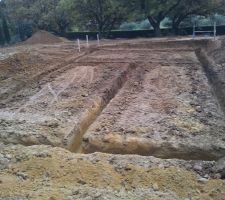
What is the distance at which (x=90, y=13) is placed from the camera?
2495 centimetres

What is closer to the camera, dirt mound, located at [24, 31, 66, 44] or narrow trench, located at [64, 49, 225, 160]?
narrow trench, located at [64, 49, 225, 160]

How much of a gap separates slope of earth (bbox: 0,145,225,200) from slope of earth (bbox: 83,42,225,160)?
Result: 2.69ft

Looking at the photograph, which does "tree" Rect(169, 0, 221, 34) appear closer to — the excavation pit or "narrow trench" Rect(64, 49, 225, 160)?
the excavation pit

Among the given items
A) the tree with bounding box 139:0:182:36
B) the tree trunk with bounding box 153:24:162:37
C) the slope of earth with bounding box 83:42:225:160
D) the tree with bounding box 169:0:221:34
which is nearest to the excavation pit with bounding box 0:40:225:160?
the slope of earth with bounding box 83:42:225:160

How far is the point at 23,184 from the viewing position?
5.29 metres

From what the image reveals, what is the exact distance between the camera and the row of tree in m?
22.5

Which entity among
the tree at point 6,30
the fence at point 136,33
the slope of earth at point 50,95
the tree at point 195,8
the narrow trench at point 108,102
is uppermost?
the tree at point 195,8

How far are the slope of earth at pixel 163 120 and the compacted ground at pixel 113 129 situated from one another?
0.07ft

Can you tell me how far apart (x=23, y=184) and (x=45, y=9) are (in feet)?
78.1

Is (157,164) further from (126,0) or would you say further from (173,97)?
(126,0)

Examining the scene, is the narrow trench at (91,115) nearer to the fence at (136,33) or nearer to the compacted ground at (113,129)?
the compacted ground at (113,129)

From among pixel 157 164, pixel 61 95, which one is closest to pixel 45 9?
pixel 61 95

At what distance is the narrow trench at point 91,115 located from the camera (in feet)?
24.1

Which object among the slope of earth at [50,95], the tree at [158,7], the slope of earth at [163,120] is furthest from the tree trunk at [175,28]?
the slope of earth at [163,120]
